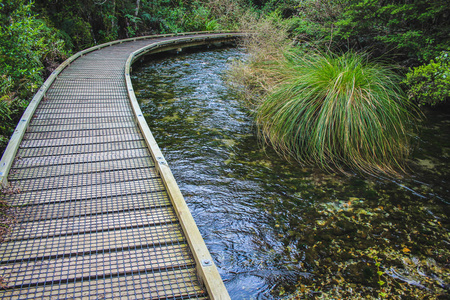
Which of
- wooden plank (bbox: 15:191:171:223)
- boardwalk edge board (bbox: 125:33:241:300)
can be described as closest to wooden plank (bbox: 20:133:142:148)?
A: boardwalk edge board (bbox: 125:33:241:300)

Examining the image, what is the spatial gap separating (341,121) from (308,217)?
1712 mm

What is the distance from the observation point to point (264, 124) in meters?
5.38

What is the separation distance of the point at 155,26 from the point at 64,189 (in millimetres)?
15402

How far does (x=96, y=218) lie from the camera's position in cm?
270

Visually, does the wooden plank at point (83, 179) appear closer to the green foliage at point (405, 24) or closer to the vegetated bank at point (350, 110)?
the vegetated bank at point (350, 110)

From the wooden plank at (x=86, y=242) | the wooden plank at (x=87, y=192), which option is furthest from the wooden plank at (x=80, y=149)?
the wooden plank at (x=86, y=242)

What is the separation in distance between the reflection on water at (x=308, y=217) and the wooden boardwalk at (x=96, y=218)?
76 cm

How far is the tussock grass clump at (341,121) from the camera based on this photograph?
446cm

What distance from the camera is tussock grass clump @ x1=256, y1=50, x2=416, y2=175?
4457 millimetres

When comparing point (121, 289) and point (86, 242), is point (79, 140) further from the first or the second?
point (121, 289)

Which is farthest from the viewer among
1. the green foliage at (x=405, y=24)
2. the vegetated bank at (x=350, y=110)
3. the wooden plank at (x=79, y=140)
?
the green foliage at (x=405, y=24)

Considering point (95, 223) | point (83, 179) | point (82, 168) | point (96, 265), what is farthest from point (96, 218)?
point (82, 168)

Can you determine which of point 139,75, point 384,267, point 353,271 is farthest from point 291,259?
point 139,75

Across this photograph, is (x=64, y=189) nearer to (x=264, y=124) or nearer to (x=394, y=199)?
(x=264, y=124)
